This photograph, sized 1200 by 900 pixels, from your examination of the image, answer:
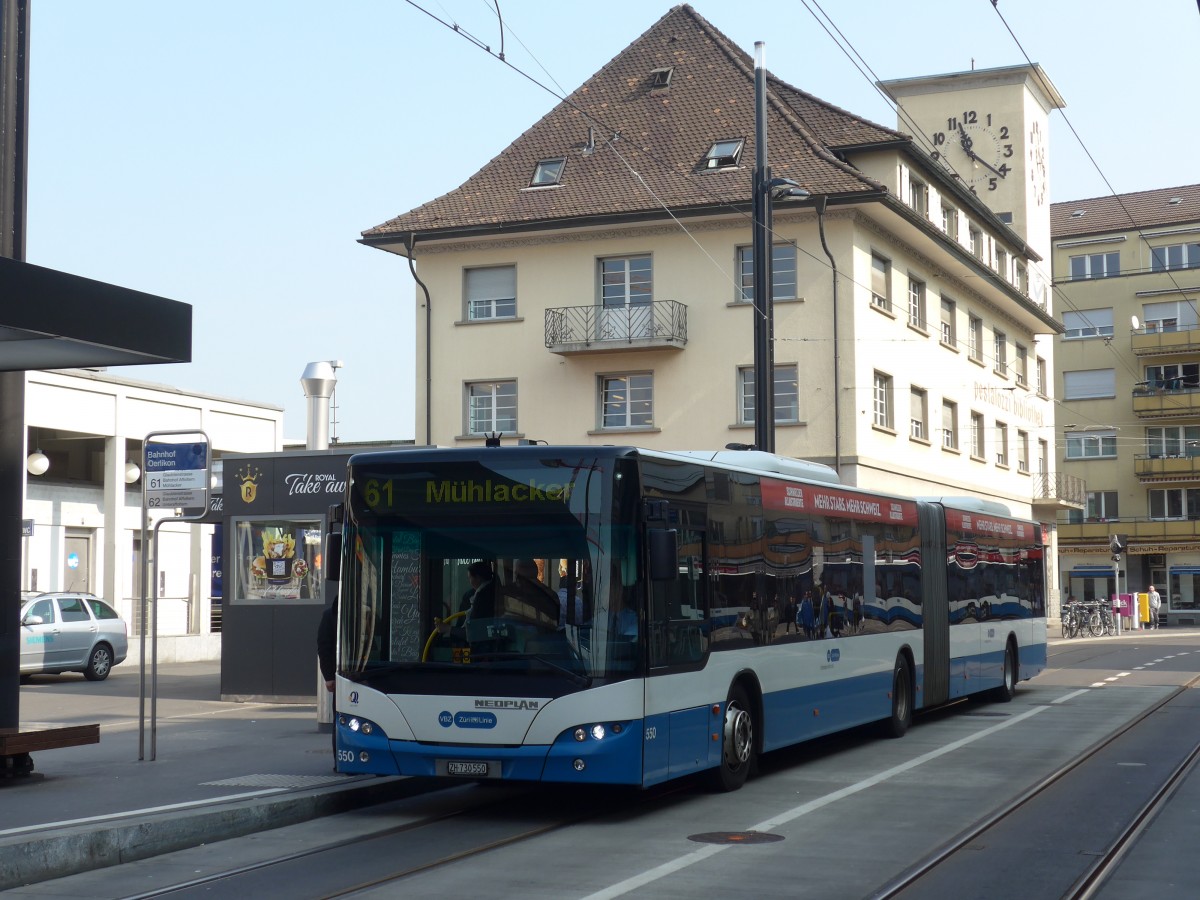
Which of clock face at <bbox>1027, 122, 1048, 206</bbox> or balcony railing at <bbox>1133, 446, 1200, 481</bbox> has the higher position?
clock face at <bbox>1027, 122, 1048, 206</bbox>

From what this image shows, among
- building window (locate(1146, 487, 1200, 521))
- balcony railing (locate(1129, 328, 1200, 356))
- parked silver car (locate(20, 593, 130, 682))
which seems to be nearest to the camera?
parked silver car (locate(20, 593, 130, 682))

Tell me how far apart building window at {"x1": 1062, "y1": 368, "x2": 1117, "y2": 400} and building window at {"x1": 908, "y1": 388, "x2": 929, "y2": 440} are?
40571 millimetres

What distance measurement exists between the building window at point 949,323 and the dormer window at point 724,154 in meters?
8.56

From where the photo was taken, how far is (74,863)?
909cm

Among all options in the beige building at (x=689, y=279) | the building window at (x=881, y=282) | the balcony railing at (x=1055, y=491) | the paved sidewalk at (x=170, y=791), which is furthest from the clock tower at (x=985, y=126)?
the paved sidewalk at (x=170, y=791)

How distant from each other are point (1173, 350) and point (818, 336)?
46.0 meters

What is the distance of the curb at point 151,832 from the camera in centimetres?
880

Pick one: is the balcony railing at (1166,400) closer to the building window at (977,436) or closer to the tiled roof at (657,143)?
the building window at (977,436)

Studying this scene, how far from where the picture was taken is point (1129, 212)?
3169 inches

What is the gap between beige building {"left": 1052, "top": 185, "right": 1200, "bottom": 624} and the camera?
247 ft

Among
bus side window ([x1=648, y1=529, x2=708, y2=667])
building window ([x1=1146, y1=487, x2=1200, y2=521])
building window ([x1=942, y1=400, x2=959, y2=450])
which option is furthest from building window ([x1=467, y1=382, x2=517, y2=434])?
building window ([x1=1146, y1=487, x2=1200, y2=521])

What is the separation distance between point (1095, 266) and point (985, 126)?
3040 centimetres

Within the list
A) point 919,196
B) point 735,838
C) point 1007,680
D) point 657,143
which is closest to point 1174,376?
point 919,196

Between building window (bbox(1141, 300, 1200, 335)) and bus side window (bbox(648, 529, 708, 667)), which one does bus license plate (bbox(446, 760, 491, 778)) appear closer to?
bus side window (bbox(648, 529, 708, 667))
